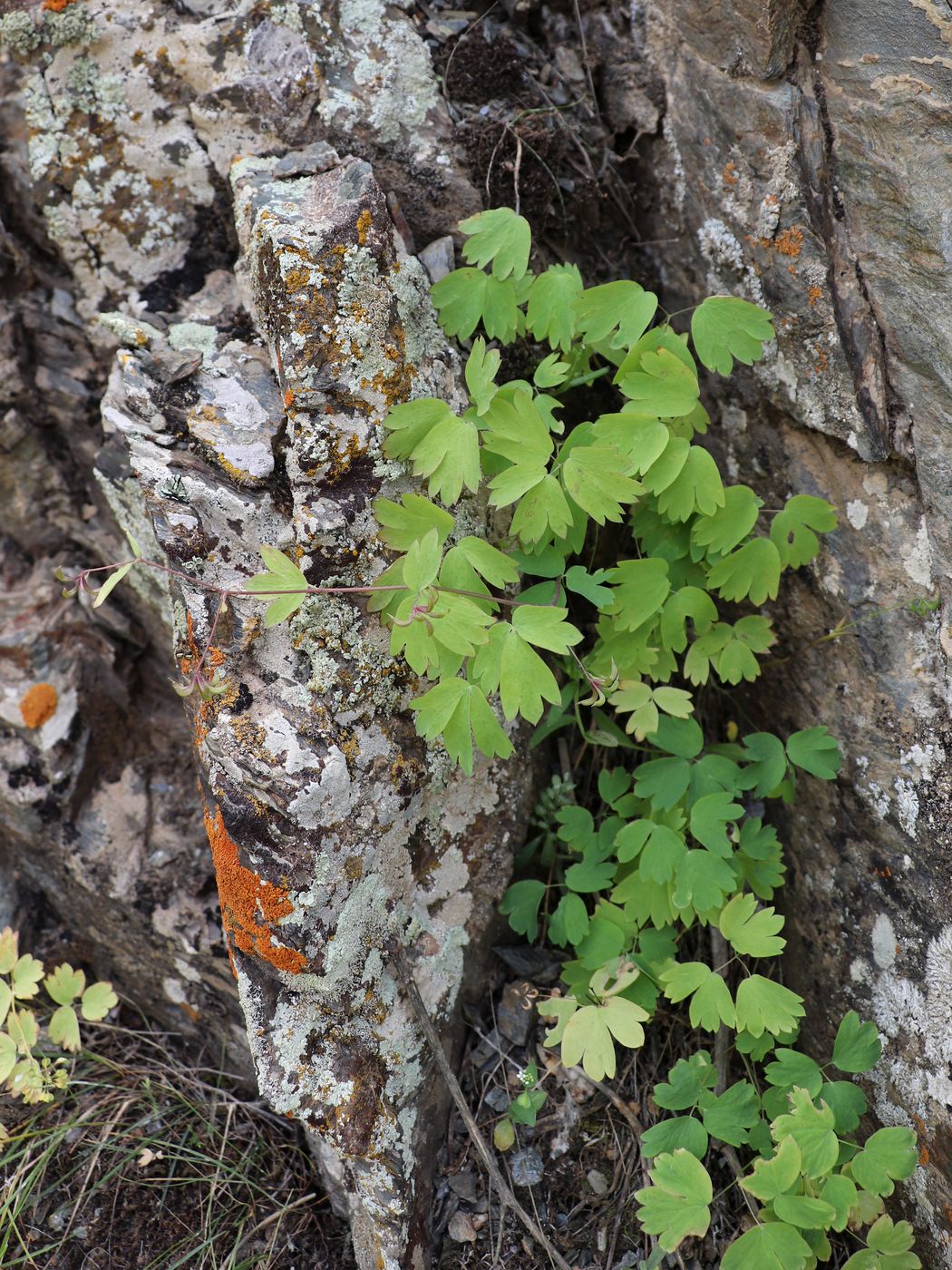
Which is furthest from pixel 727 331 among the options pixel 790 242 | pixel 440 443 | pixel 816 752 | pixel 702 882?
pixel 702 882

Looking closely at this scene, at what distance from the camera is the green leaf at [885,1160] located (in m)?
2.09

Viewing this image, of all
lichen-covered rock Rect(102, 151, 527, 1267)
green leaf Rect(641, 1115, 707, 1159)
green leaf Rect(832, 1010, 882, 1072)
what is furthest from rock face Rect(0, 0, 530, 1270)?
green leaf Rect(832, 1010, 882, 1072)

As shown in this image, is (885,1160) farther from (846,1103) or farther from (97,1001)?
(97,1001)

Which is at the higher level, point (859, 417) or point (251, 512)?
point (859, 417)

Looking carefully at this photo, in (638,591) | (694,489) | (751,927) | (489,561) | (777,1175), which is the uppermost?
(694,489)

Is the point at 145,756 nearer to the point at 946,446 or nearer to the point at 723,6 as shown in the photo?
the point at 946,446

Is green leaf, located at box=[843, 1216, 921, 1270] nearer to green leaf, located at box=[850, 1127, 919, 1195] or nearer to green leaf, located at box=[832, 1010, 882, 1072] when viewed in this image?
green leaf, located at box=[850, 1127, 919, 1195]

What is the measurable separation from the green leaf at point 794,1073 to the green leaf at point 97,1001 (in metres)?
1.96

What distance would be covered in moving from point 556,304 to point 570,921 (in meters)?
1.62

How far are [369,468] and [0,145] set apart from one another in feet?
5.29

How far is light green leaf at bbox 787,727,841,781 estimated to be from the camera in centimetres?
238

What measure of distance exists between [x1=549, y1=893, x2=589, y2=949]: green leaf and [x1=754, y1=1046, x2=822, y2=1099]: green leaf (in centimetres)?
46

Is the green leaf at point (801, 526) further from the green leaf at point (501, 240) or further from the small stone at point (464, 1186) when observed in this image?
the small stone at point (464, 1186)

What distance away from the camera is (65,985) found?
2859 mm
